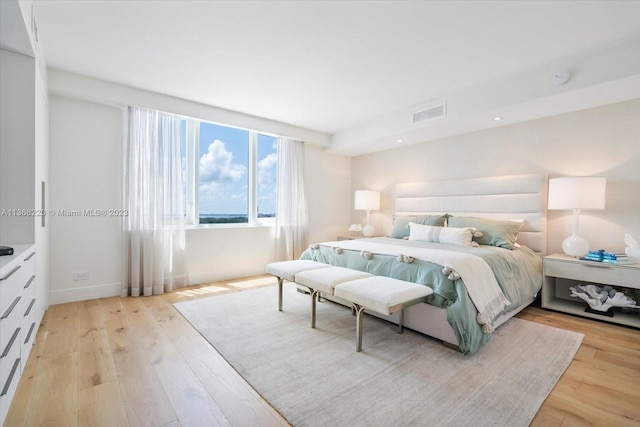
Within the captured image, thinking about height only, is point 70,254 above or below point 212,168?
below

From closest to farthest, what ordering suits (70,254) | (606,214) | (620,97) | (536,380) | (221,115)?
1. (536,380)
2. (620,97)
3. (606,214)
4. (70,254)
5. (221,115)

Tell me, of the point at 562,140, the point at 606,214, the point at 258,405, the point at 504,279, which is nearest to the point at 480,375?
the point at 504,279

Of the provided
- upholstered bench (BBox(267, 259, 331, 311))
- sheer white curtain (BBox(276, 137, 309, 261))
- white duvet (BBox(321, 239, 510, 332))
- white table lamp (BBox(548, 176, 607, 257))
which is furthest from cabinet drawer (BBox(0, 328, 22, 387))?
white table lamp (BBox(548, 176, 607, 257))

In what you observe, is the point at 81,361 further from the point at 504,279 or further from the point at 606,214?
the point at 606,214

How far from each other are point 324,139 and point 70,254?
13.1ft

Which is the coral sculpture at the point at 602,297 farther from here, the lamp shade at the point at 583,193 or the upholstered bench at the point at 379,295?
the upholstered bench at the point at 379,295

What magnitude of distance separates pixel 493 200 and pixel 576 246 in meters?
1.04

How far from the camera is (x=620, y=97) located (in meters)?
2.86

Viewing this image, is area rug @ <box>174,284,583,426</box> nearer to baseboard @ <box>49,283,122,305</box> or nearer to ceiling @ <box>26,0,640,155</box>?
baseboard @ <box>49,283,122,305</box>

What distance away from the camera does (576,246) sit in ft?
9.83

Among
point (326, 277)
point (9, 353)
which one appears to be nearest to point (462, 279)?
point (326, 277)

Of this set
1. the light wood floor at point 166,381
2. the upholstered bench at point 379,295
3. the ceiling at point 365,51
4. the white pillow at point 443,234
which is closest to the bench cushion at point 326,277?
the upholstered bench at point 379,295

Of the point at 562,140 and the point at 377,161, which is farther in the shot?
the point at 377,161

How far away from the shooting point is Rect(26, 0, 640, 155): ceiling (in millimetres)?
2088
